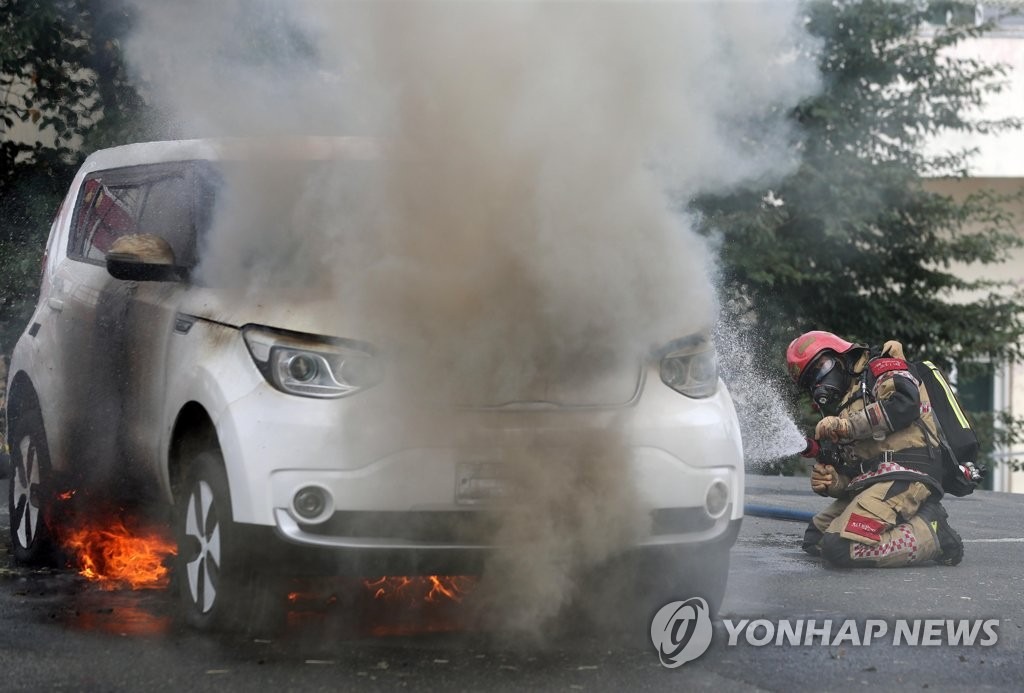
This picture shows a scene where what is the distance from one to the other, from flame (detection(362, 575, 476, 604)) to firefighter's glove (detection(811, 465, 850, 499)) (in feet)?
8.30

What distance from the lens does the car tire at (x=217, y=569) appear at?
16.2ft

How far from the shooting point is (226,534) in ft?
16.2

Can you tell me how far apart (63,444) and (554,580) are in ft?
7.68

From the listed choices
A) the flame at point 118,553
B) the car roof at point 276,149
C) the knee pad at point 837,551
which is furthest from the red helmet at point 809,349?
the flame at point 118,553

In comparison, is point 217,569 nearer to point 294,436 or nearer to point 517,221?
point 294,436

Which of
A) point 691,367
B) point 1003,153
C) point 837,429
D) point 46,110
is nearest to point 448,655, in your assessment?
point 691,367

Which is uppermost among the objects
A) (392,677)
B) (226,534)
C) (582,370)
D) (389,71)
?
(389,71)

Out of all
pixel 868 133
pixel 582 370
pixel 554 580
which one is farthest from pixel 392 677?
pixel 868 133

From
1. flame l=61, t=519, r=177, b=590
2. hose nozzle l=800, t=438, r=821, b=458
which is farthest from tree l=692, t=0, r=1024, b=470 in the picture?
flame l=61, t=519, r=177, b=590

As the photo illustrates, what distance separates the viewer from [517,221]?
17.3 ft

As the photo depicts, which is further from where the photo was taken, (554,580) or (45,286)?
(45,286)

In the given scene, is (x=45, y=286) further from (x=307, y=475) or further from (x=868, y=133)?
(x=868, y=133)

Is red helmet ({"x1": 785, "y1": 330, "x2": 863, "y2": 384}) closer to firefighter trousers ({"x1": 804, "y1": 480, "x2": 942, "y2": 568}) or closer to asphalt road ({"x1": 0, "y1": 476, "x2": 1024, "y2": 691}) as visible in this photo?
firefighter trousers ({"x1": 804, "y1": 480, "x2": 942, "y2": 568})

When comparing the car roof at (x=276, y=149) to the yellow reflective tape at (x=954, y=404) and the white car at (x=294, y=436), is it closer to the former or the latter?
the white car at (x=294, y=436)
